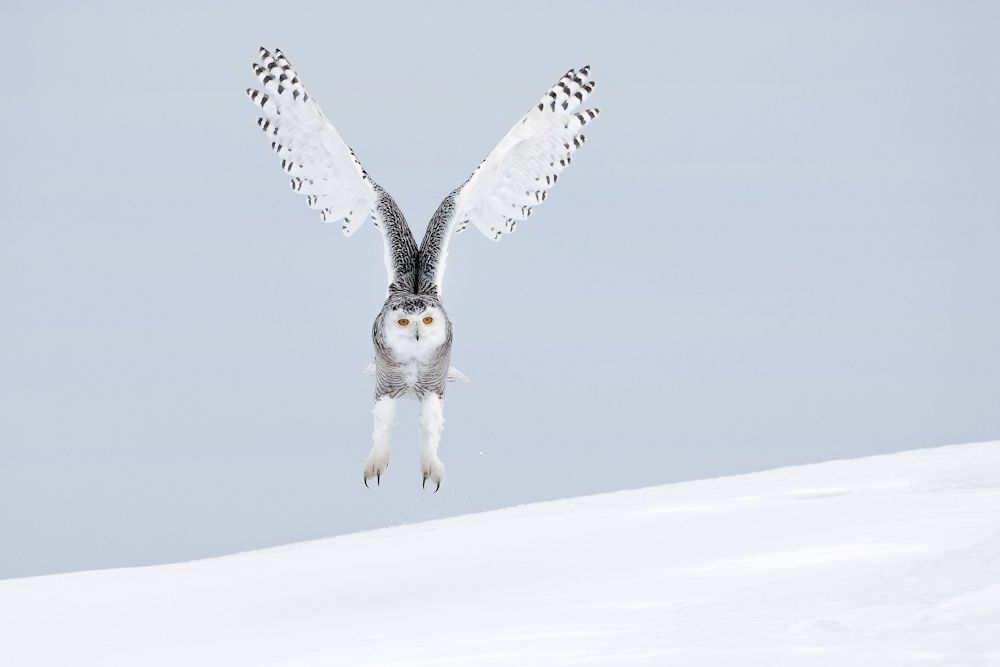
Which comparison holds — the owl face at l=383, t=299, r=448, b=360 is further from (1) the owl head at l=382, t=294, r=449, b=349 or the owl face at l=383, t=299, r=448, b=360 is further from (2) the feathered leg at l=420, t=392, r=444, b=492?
(2) the feathered leg at l=420, t=392, r=444, b=492

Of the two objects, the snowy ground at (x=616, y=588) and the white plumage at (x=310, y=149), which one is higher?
the white plumage at (x=310, y=149)

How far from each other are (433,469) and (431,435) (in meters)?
0.20

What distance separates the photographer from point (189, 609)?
7.93 m

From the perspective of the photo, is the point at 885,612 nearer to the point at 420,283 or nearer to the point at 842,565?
the point at 842,565

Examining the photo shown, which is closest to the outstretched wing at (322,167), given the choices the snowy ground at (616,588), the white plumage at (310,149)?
the white plumage at (310,149)

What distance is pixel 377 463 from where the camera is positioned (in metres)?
6.55

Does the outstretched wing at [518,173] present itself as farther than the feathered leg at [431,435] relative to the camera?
Yes

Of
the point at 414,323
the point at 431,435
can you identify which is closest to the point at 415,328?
the point at 414,323

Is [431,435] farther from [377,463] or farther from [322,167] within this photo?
[322,167]

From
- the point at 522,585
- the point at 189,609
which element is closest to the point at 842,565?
the point at 522,585

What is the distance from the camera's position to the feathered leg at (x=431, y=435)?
6.42 meters

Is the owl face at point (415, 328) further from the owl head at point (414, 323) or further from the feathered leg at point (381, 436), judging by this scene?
the feathered leg at point (381, 436)

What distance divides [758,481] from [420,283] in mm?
4311

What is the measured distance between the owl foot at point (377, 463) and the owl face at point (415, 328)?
598 millimetres
